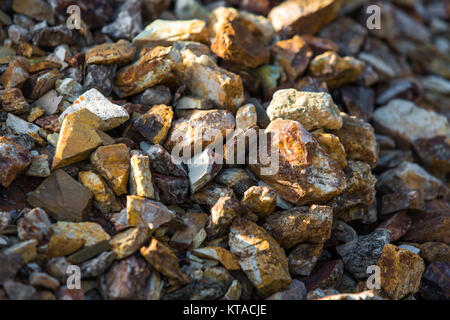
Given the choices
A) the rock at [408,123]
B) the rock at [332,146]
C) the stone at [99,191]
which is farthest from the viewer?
the rock at [408,123]

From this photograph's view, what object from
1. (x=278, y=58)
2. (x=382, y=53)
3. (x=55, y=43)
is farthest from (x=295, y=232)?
(x=382, y=53)

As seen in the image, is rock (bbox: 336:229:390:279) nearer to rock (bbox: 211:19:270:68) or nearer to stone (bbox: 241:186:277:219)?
stone (bbox: 241:186:277:219)

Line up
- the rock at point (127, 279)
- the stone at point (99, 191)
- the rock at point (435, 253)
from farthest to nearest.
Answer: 1. the rock at point (435, 253)
2. the stone at point (99, 191)
3. the rock at point (127, 279)

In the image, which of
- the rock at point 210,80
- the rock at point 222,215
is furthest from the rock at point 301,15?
the rock at point 222,215

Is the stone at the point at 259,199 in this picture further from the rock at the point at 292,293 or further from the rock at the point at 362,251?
the rock at the point at 362,251

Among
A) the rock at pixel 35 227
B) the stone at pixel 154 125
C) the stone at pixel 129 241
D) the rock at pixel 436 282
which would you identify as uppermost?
the stone at pixel 154 125

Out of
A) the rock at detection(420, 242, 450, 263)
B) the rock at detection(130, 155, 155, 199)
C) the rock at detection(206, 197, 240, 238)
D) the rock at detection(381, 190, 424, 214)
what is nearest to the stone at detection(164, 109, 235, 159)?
the rock at detection(130, 155, 155, 199)

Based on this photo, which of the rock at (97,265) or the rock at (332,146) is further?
the rock at (332,146)
